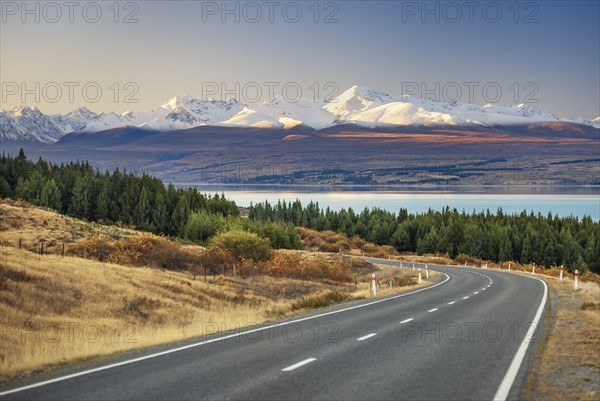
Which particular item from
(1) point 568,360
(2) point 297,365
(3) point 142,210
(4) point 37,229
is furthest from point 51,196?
(1) point 568,360

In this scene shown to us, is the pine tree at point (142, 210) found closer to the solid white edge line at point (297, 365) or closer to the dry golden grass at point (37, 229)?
the dry golden grass at point (37, 229)

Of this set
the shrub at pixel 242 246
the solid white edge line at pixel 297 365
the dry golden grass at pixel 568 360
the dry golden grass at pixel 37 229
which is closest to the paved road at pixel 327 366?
the solid white edge line at pixel 297 365

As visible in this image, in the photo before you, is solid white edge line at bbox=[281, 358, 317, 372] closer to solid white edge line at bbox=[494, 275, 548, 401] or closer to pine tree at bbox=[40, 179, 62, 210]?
solid white edge line at bbox=[494, 275, 548, 401]

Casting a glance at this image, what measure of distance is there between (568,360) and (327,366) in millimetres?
4786

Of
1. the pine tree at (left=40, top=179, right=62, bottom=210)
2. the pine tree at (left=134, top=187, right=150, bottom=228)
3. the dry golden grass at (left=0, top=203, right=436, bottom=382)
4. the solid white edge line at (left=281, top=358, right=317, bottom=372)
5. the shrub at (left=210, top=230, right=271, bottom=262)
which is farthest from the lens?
the pine tree at (left=134, top=187, right=150, bottom=228)

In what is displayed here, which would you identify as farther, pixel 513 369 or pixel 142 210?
pixel 142 210

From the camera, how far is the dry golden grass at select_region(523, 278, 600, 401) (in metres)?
9.77

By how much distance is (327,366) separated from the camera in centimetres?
1148

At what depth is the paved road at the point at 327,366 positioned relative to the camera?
9.52m

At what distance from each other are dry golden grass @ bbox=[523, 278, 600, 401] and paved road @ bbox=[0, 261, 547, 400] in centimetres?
32

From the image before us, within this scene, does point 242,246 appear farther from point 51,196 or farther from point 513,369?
point 51,196

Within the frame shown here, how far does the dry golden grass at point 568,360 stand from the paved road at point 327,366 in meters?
0.32

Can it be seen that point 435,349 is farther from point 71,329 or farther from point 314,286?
point 314,286

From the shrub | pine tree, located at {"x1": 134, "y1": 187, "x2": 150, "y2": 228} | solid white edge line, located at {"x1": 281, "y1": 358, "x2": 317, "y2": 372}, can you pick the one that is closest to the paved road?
solid white edge line, located at {"x1": 281, "y1": 358, "x2": 317, "y2": 372}
